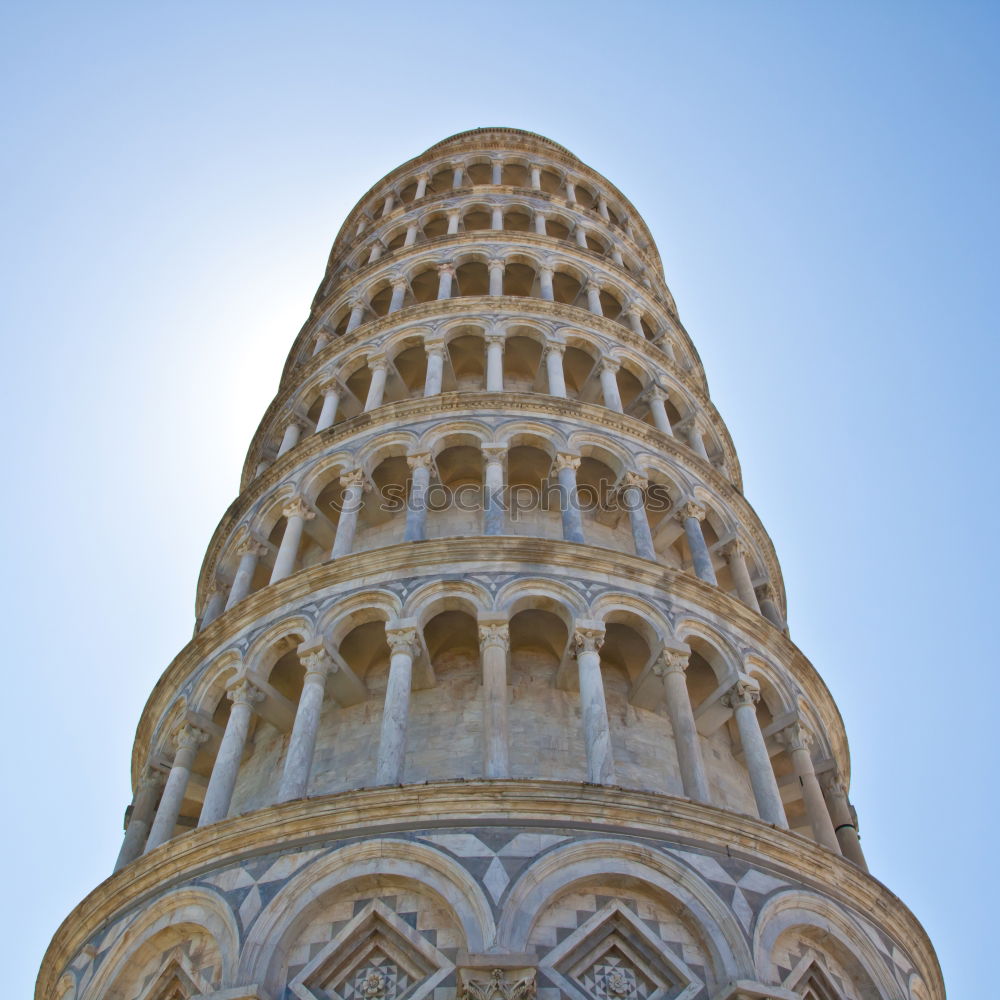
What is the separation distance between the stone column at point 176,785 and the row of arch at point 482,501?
2.44 metres

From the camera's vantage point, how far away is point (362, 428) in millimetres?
19406

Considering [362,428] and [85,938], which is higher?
[362,428]

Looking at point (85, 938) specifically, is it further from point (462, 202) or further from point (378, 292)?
point (462, 202)

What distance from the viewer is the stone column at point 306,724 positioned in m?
13.1

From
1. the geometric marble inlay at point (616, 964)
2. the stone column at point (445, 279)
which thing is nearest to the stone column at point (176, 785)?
the geometric marble inlay at point (616, 964)

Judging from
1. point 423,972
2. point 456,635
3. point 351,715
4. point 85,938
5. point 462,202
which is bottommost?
point 423,972

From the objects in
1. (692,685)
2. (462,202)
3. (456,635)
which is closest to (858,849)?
(692,685)

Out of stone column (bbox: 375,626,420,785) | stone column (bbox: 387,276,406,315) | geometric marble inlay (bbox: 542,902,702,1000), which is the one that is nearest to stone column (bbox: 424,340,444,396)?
stone column (bbox: 387,276,406,315)

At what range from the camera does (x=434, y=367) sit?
2091 cm

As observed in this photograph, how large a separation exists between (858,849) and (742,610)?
3.52 m

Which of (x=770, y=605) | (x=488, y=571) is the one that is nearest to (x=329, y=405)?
(x=488, y=571)

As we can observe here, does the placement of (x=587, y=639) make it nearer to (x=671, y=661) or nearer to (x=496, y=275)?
(x=671, y=661)

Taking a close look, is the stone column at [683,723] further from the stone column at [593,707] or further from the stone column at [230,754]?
the stone column at [230,754]

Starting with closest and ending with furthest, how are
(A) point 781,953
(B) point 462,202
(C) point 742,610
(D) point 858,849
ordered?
(A) point 781,953, (D) point 858,849, (C) point 742,610, (B) point 462,202
